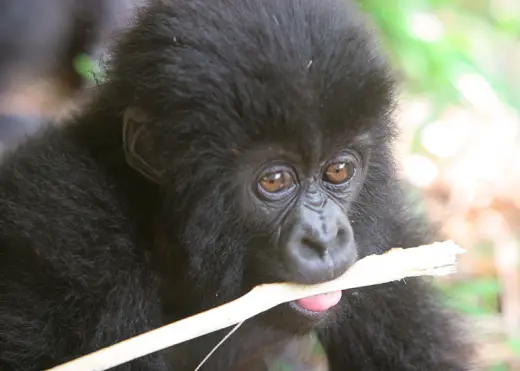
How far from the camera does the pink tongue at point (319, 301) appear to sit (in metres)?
2.34

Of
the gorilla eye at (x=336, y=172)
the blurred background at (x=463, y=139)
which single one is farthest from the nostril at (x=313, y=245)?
the blurred background at (x=463, y=139)

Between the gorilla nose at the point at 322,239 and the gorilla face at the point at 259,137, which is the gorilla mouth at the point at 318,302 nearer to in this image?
the gorilla face at the point at 259,137

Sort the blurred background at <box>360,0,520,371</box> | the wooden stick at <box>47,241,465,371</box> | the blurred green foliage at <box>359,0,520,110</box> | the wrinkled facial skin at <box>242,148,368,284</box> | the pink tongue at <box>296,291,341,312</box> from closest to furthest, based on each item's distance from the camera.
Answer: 1. the wooden stick at <box>47,241,465,371</box>
2. the wrinkled facial skin at <box>242,148,368,284</box>
3. the pink tongue at <box>296,291,341,312</box>
4. the blurred background at <box>360,0,520,371</box>
5. the blurred green foliage at <box>359,0,520,110</box>

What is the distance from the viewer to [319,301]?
2346 mm

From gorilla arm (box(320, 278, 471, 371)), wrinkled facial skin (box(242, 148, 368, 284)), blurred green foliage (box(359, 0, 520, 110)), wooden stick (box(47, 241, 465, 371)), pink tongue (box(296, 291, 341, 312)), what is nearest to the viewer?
wooden stick (box(47, 241, 465, 371))

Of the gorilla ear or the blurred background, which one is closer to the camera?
the gorilla ear

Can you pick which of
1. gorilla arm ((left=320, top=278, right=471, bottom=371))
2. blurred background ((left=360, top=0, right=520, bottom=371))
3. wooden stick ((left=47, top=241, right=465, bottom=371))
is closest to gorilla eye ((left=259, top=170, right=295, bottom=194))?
wooden stick ((left=47, top=241, right=465, bottom=371))

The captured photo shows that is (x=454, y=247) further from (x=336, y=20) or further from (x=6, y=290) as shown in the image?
(x=6, y=290)

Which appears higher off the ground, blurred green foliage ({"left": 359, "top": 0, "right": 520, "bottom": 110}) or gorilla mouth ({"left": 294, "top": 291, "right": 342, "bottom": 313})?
gorilla mouth ({"left": 294, "top": 291, "right": 342, "bottom": 313})

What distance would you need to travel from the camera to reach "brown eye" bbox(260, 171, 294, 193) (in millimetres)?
2322

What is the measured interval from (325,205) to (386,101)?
334 millimetres

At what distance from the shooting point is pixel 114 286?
→ 92.2 inches

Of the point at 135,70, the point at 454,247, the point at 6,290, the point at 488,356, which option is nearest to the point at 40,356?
the point at 6,290

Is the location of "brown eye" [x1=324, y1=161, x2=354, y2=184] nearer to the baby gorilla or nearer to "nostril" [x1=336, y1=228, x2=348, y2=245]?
the baby gorilla
